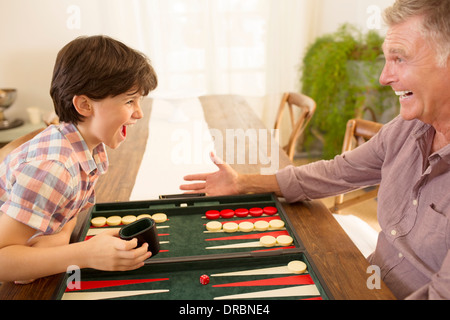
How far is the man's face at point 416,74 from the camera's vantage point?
1173 mm

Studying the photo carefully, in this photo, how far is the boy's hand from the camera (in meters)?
1.05

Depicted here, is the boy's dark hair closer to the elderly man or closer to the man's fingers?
the man's fingers

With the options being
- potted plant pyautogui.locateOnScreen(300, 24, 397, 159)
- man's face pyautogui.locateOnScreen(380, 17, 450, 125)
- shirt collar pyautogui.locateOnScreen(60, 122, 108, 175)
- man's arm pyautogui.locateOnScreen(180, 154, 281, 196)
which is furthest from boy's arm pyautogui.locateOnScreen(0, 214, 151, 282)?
potted plant pyautogui.locateOnScreen(300, 24, 397, 159)

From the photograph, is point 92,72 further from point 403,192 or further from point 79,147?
point 403,192

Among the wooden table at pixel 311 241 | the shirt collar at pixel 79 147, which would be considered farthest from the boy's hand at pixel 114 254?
the shirt collar at pixel 79 147

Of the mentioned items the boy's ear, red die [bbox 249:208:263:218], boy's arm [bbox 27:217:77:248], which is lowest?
red die [bbox 249:208:263:218]

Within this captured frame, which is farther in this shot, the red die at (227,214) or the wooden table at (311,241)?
the red die at (227,214)

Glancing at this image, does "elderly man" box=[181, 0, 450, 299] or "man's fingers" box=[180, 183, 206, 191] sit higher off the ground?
"elderly man" box=[181, 0, 450, 299]

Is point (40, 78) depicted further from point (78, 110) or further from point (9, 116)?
point (78, 110)

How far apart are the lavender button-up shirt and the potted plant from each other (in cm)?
229

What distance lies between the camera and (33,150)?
47.3 inches

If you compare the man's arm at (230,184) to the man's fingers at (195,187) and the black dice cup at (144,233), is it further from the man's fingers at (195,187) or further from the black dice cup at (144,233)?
the black dice cup at (144,233)

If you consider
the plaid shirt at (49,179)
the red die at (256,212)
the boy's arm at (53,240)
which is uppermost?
the plaid shirt at (49,179)

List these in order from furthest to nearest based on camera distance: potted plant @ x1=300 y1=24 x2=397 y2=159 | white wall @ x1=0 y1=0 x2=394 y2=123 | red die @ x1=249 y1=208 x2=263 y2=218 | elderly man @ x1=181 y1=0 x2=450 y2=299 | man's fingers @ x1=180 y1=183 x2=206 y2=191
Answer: white wall @ x1=0 y1=0 x2=394 y2=123, potted plant @ x1=300 y1=24 x2=397 y2=159, man's fingers @ x1=180 y1=183 x2=206 y2=191, red die @ x1=249 y1=208 x2=263 y2=218, elderly man @ x1=181 y1=0 x2=450 y2=299
